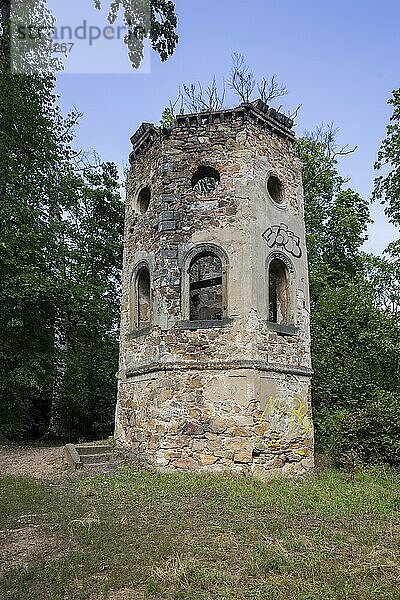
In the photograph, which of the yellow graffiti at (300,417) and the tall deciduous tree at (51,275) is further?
the tall deciduous tree at (51,275)

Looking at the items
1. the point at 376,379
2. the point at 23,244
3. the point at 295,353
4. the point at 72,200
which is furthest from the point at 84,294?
the point at 376,379

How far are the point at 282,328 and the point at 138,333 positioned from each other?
10.7ft

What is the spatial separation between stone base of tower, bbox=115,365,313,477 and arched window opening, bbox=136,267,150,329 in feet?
5.97

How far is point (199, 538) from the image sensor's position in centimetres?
636

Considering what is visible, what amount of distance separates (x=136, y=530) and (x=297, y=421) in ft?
17.2

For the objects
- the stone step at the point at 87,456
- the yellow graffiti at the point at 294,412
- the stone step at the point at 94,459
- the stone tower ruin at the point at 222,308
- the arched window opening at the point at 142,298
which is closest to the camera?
the stone tower ruin at the point at 222,308

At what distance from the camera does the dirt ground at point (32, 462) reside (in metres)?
10.8

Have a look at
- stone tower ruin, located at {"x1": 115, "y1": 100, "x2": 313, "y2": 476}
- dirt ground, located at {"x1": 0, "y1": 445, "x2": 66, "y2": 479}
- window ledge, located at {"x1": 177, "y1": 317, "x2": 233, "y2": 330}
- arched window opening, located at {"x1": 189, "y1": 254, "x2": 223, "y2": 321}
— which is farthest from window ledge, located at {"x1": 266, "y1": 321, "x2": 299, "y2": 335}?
dirt ground, located at {"x1": 0, "y1": 445, "x2": 66, "y2": 479}

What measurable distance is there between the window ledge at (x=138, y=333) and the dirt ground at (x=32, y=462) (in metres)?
3.19

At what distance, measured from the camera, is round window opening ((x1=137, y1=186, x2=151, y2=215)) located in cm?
1298

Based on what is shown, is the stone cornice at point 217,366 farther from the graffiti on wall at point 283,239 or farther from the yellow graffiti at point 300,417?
the graffiti on wall at point 283,239

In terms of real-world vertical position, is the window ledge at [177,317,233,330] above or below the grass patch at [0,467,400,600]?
above

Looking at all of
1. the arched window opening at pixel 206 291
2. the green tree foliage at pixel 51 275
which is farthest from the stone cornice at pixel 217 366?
the green tree foliage at pixel 51 275

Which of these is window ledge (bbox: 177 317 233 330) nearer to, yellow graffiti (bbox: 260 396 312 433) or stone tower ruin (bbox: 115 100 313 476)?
stone tower ruin (bbox: 115 100 313 476)
